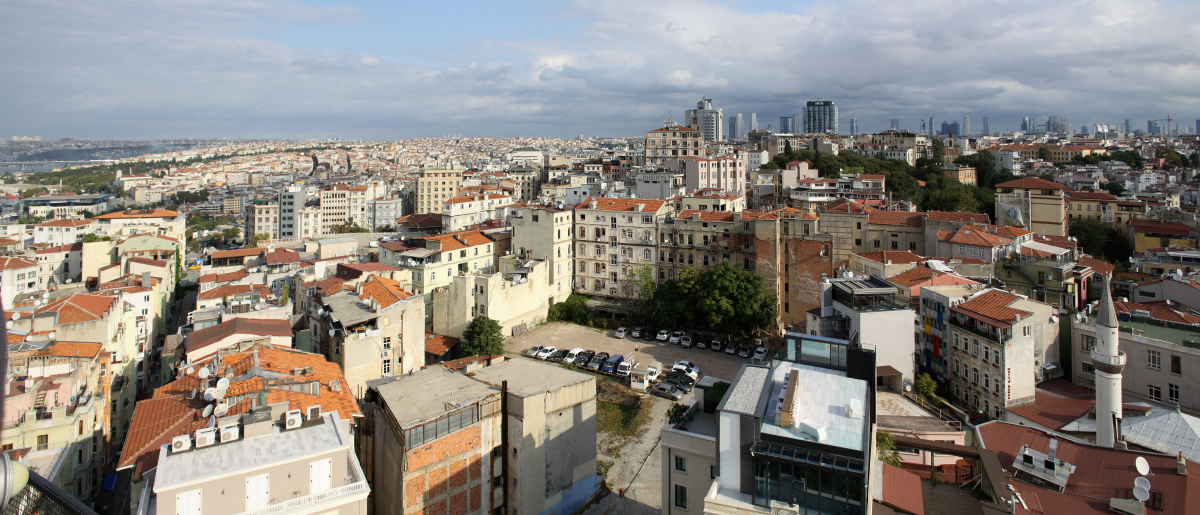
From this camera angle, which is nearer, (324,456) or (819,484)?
(819,484)

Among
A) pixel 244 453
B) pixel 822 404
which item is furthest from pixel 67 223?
pixel 822 404

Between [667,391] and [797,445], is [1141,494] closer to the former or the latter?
[797,445]

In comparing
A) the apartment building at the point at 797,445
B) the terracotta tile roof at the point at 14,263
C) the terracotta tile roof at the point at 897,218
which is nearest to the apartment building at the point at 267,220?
the terracotta tile roof at the point at 14,263

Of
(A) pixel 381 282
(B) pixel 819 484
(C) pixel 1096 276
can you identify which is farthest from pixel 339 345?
(C) pixel 1096 276

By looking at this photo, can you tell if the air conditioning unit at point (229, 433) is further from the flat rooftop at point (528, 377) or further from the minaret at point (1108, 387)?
the minaret at point (1108, 387)

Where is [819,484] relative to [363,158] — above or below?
below

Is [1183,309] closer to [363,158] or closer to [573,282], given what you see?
[573,282]
